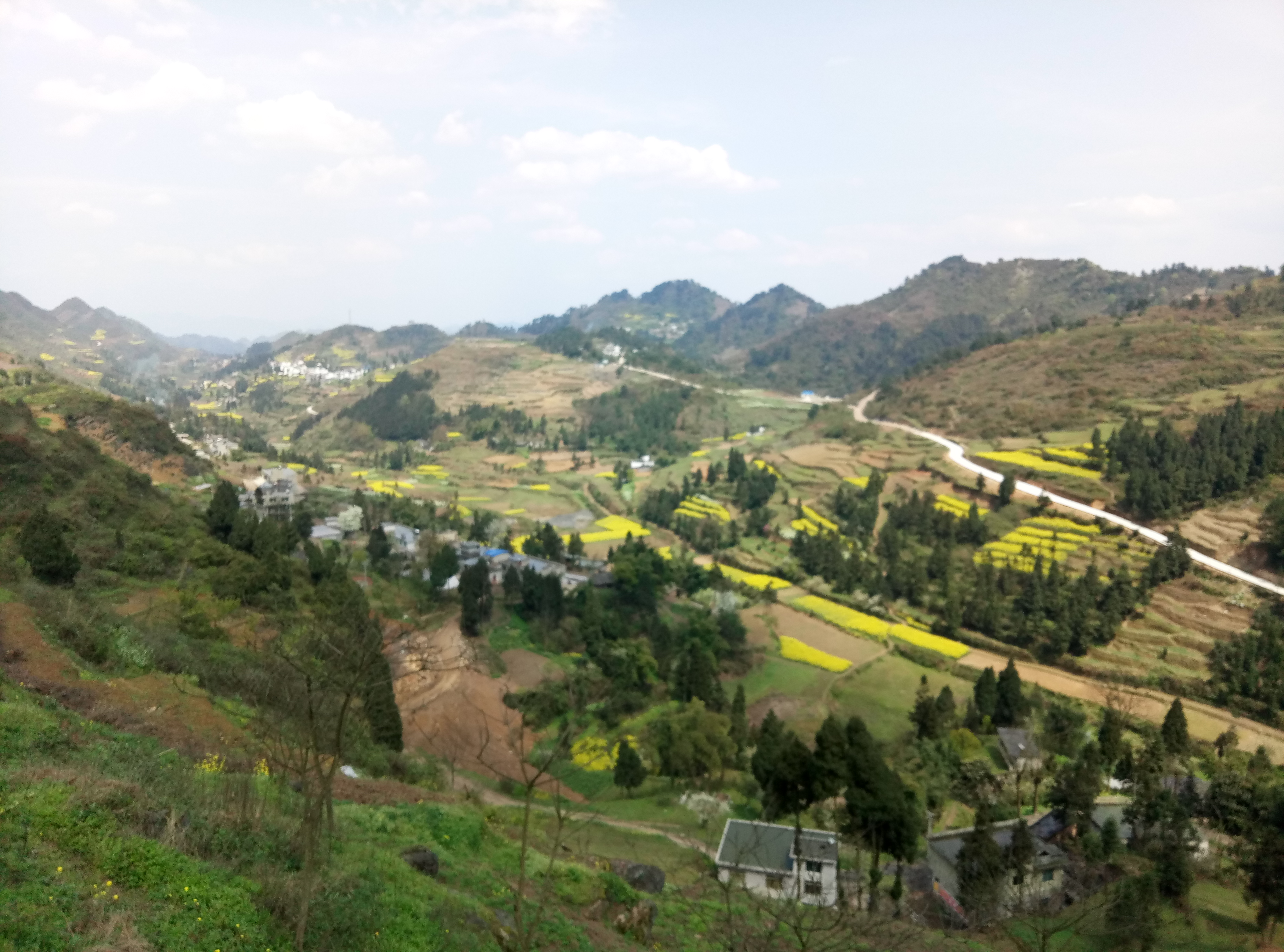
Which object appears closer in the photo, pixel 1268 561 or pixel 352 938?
pixel 352 938

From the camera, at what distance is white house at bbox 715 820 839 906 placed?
15.0 metres

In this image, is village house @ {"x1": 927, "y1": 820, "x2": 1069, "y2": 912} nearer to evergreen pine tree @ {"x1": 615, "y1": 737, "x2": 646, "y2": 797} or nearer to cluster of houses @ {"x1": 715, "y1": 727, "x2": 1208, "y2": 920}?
cluster of houses @ {"x1": 715, "y1": 727, "x2": 1208, "y2": 920}

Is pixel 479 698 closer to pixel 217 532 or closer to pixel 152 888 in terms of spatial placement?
pixel 217 532


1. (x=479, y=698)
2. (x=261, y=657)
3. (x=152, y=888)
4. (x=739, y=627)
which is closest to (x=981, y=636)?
(x=739, y=627)

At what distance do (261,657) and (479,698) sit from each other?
16.3 metres

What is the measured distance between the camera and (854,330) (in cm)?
14950

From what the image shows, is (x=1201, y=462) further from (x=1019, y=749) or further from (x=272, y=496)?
(x=272, y=496)

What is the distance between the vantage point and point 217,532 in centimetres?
2752

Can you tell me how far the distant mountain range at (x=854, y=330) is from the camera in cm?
12762

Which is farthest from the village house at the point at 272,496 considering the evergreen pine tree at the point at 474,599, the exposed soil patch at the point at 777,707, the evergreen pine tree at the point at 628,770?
the exposed soil patch at the point at 777,707

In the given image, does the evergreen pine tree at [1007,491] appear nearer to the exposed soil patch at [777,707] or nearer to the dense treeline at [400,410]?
the exposed soil patch at [777,707]

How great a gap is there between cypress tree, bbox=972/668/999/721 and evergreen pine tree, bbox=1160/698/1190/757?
507 centimetres

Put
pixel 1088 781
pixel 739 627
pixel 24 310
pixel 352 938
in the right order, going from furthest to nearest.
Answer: pixel 24 310, pixel 739 627, pixel 1088 781, pixel 352 938

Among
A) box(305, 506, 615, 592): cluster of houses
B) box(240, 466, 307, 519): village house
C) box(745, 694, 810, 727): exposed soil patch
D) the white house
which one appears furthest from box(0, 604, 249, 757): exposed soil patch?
box(240, 466, 307, 519): village house
